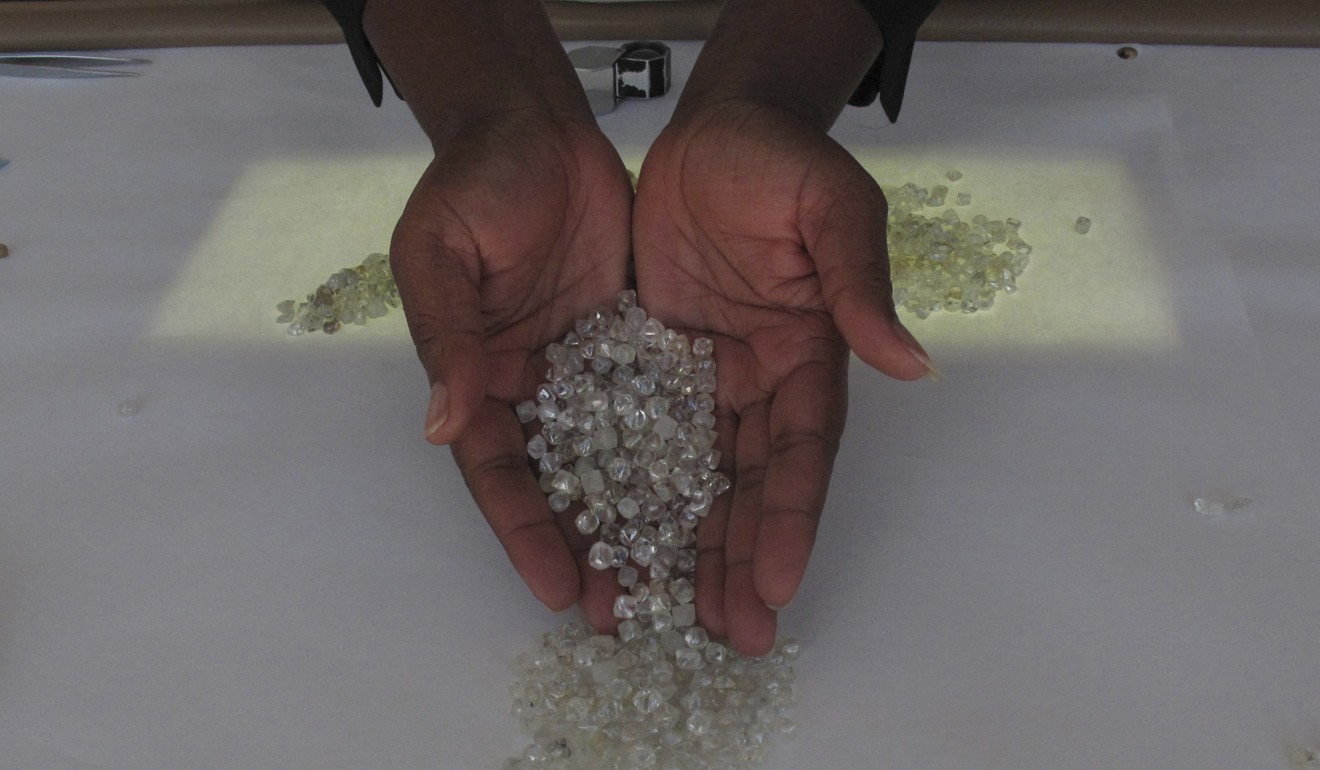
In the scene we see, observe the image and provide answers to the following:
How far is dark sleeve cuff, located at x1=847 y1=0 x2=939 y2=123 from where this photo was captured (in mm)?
1361

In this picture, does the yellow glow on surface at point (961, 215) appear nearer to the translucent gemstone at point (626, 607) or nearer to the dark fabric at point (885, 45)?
the dark fabric at point (885, 45)

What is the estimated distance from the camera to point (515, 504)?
1.02 m

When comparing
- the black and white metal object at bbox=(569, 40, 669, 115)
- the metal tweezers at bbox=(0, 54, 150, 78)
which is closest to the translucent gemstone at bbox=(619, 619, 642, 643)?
the black and white metal object at bbox=(569, 40, 669, 115)

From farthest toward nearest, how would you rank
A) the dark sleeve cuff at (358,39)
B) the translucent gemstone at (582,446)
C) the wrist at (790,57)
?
the dark sleeve cuff at (358,39) < the wrist at (790,57) < the translucent gemstone at (582,446)

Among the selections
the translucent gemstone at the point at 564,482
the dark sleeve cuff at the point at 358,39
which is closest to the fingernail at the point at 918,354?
the translucent gemstone at the point at 564,482

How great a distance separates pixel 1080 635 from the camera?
989 mm

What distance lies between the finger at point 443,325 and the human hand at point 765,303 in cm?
27

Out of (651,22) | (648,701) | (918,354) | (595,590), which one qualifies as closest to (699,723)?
(648,701)

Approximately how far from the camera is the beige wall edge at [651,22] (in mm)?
1767

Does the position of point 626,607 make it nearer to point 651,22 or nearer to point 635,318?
point 635,318

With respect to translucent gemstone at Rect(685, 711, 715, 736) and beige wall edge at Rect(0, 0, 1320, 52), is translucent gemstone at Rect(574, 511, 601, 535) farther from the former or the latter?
beige wall edge at Rect(0, 0, 1320, 52)

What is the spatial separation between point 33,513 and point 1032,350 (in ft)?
3.80

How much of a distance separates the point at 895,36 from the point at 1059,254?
37cm

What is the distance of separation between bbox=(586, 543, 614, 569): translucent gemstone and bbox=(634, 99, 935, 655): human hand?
89 mm
